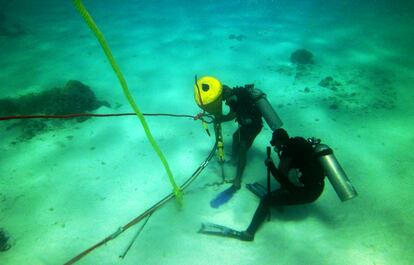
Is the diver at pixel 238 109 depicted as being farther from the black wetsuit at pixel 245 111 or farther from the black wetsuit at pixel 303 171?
the black wetsuit at pixel 303 171

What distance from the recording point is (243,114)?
4719mm

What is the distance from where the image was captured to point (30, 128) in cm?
729

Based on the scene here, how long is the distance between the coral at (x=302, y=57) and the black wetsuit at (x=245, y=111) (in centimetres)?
769

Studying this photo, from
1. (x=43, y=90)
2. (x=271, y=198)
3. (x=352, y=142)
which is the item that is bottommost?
(x=352, y=142)

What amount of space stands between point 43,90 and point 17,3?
76.8 feet

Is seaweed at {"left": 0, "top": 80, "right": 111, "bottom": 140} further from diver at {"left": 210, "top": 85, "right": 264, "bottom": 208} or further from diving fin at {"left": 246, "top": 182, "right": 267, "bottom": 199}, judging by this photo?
diving fin at {"left": 246, "top": 182, "right": 267, "bottom": 199}

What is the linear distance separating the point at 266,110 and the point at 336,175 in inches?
60.7

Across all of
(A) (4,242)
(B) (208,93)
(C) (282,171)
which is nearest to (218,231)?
(C) (282,171)

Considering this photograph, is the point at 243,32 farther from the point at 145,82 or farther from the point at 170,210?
the point at 170,210

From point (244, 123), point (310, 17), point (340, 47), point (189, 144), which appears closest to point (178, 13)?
point (310, 17)

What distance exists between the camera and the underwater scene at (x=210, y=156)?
3992 millimetres

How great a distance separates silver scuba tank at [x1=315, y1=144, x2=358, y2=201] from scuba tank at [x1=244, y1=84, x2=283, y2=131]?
3.09 feet

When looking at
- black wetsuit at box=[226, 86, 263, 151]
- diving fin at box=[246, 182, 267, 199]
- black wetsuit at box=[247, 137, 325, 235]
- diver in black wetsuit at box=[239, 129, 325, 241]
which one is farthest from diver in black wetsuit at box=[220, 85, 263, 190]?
black wetsuit at box=[247, 137, 325, 235]

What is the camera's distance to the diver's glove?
4.84 meters
